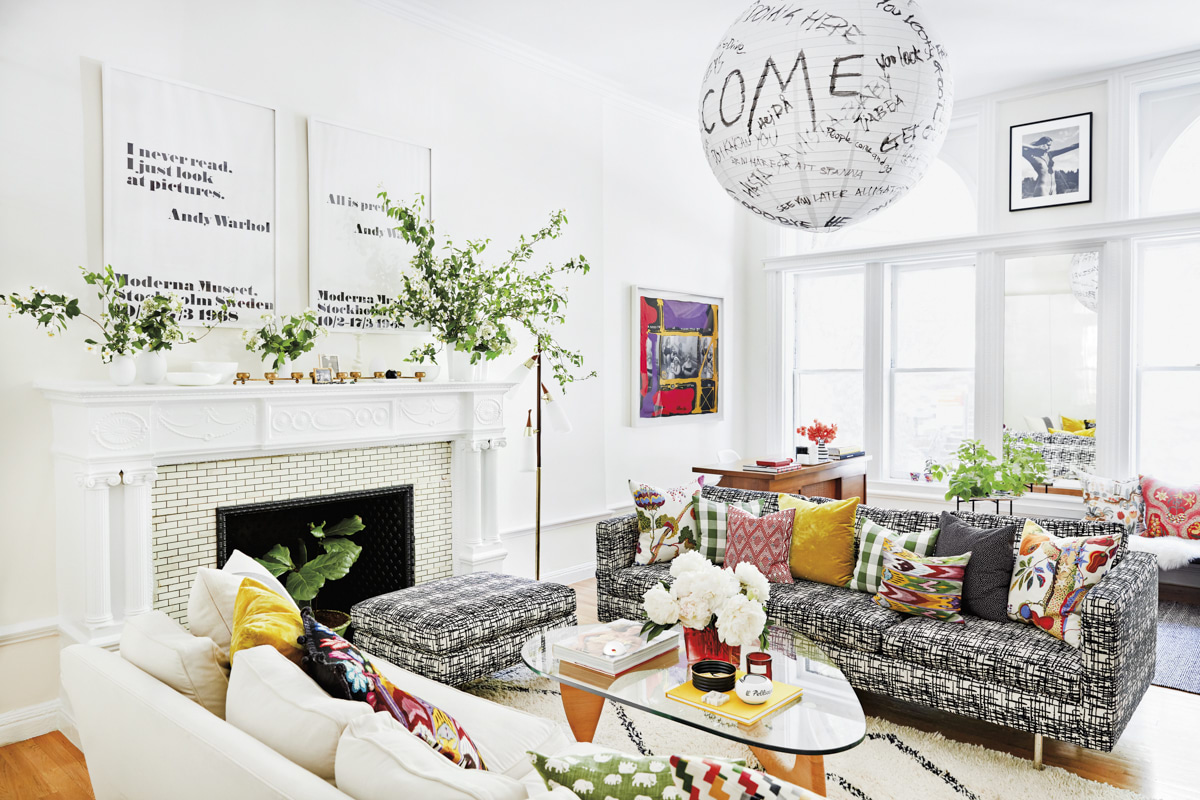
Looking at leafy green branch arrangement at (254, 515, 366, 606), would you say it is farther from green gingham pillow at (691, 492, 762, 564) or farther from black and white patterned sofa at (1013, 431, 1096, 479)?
black and white patterned sofa at (1013, 431, 1096, 479)

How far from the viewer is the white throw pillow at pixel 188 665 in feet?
5.63

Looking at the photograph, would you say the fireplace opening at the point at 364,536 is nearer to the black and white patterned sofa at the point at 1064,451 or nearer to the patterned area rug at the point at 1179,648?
the patterned area rug at the point at 1179,648

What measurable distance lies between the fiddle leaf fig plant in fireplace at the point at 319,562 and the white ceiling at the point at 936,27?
270 cm

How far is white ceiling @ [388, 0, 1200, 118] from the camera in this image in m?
4.20

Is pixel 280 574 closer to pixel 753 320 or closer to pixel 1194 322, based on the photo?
pixel 753 320

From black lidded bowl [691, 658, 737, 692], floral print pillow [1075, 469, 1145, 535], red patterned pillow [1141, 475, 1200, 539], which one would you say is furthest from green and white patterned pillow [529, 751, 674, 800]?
red patterned pillow [1141, 475, 1200, 539]

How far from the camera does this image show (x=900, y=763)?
8.86ft

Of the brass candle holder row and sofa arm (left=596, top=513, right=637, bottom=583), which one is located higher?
the brass candle holder row

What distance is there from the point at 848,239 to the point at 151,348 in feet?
16.7

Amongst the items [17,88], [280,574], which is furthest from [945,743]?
[17,88]

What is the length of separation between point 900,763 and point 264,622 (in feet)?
7.04

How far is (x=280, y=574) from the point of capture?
345cm

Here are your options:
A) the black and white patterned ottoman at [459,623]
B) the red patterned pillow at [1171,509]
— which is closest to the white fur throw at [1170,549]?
the red patterned pillow at [1171,509]

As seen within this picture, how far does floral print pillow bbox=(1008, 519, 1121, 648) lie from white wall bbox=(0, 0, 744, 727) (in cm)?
274
